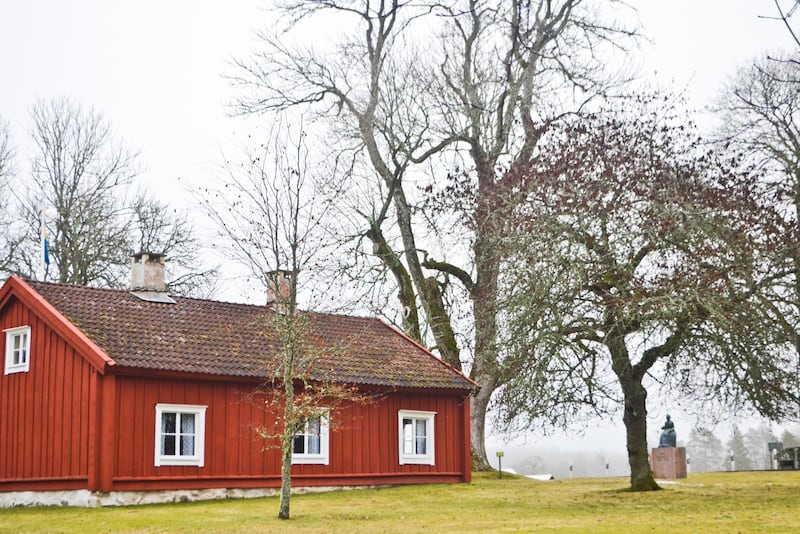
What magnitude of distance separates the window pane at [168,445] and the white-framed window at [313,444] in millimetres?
3276

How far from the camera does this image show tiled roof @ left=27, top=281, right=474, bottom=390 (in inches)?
929

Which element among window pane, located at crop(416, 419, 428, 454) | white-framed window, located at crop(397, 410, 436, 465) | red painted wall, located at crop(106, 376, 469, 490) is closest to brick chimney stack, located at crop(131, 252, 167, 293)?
red painted wall, located at crop(106, 376, 469, 490)

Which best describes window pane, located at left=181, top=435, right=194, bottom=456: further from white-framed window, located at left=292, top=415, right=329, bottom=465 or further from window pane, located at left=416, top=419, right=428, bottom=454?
window pane, located at left=416, top=419, right=428, bottom=454

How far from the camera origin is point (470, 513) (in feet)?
63.3

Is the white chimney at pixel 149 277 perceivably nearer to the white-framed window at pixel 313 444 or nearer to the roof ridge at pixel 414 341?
the white-framed window at pixel 313 444

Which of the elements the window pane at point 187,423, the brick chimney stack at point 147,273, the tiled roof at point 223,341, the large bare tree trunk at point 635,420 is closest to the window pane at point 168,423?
the window pane at point 187,423

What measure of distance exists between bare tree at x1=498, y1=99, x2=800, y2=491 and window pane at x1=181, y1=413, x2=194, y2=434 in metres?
7.03

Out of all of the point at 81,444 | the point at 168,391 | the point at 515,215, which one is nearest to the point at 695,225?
the point at 515,215

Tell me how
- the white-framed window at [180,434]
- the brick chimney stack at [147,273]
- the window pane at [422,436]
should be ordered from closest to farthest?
the white-framed window at [180,434]
the brick chimney stack at [147,273]
the window pane at [422,436]

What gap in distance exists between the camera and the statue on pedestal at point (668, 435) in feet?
104

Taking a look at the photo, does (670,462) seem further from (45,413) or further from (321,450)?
(45,413)

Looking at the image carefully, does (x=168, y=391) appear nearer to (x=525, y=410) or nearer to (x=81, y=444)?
(x=81, y=444)

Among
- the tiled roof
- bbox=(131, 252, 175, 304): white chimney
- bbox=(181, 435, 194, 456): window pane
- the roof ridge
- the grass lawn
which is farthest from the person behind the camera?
the roof ridge

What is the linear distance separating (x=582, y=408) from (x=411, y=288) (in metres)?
13.1
